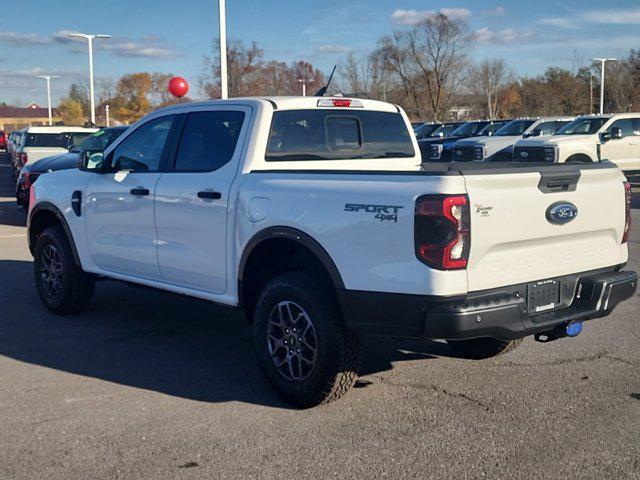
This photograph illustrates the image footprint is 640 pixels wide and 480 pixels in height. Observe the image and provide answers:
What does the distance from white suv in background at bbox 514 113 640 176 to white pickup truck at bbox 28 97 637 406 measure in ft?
42.6

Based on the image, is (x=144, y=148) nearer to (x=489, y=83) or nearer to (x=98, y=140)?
(x=98, y=140)

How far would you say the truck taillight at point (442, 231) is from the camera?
4000 millimetres

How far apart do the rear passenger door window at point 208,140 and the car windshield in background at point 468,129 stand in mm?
24410

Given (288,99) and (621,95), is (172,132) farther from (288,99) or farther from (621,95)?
(621,95)

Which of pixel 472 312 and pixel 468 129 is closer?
pixel 472 312

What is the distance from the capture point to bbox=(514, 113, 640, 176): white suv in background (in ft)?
60.6

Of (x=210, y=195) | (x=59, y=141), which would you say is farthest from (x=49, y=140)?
(x=210, y=195)

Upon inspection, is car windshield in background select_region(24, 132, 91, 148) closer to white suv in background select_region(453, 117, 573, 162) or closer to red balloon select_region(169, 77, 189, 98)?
red balloon select_region(169, 77, 189, 98)

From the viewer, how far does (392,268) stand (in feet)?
13.7

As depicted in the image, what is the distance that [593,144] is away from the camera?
62.5 ft

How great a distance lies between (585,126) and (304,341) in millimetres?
17476

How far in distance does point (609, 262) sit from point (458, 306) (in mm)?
1387

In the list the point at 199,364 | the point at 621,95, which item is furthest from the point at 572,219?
the point at 621,95

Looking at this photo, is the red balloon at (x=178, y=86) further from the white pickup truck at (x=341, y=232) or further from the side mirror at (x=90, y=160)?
the white pickup truck at (x=341, y=232)
